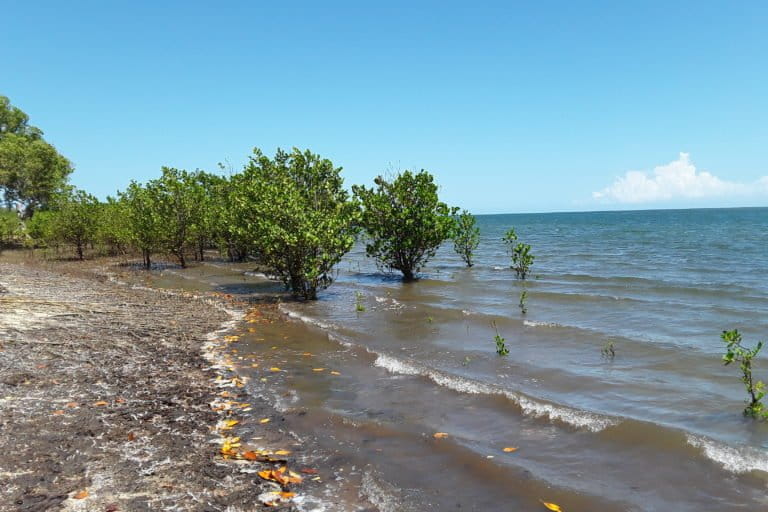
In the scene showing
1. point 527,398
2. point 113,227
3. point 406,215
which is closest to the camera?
point 527,398

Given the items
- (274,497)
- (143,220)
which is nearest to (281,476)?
(274,497)

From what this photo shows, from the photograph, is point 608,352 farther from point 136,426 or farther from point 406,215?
point 406,215

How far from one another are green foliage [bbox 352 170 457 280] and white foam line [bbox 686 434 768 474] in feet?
58.1

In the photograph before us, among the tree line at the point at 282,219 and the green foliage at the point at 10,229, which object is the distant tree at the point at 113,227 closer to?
the tree line at the point at 282,219

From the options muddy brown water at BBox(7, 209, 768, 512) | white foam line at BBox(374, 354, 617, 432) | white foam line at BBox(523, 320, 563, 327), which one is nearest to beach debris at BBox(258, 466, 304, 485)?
muddy brown water at BBox(7, 209, 768, 512)

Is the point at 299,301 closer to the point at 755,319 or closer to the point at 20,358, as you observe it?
the point at 20,358

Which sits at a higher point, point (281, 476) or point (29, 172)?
point (29, 172)

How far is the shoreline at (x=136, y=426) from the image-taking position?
4.99m

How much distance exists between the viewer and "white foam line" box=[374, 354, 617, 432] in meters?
7.38

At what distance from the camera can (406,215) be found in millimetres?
23859

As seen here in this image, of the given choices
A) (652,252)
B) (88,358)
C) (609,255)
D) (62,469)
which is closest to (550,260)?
(609,255)

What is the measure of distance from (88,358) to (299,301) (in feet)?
31.4

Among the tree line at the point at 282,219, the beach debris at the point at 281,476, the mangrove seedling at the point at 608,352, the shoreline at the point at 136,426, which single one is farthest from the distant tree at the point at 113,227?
the beach debris at the point at 281,476

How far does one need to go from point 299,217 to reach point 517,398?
11558mm
